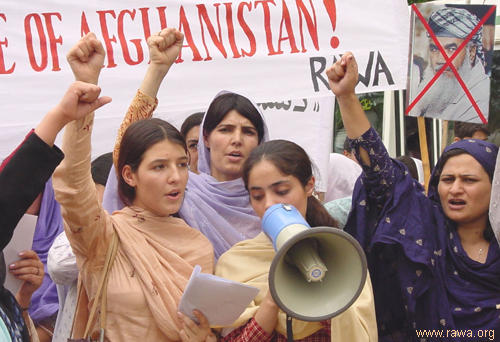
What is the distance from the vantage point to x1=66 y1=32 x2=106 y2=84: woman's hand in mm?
2092

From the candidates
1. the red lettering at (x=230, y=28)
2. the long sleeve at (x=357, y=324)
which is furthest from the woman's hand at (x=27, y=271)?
the red lettering at (x=230, y=28)

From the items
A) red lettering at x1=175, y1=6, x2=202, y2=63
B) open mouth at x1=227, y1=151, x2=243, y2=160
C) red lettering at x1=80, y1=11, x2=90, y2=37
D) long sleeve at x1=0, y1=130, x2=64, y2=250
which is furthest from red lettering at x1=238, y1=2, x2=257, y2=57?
long sleeve at x1=0, y1=130, x2=64, y2=250

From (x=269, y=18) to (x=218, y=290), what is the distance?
7.78 ft

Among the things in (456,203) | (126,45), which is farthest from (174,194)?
(126,45)

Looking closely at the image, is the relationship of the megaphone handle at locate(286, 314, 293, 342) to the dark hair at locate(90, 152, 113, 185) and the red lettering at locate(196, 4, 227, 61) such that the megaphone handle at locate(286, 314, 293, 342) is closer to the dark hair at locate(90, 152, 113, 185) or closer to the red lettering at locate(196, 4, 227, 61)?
the dark hair at locate(90, 152, 113, 185)

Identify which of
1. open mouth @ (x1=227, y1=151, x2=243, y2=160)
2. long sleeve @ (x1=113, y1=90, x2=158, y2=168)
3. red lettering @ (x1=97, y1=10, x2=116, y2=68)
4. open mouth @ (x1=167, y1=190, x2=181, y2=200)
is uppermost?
red lettering @ (x1=97, y1=10, x2=116, y2=68)

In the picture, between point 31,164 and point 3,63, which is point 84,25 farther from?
point 31,164

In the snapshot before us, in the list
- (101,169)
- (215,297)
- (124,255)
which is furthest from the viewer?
(101,169)

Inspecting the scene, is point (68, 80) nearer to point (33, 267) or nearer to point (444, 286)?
point (33, 267)

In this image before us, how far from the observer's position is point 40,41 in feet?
12.7

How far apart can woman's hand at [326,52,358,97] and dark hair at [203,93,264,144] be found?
622mm

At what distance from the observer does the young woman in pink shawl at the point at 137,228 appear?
2.13 m

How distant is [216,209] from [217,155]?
0.90 ft

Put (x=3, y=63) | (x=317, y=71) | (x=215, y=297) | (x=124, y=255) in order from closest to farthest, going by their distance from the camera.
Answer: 1. (x=215, y=297)
2. (x=124, y=255)
3. (x=3, y=63)
4. (x=317, y=71)
